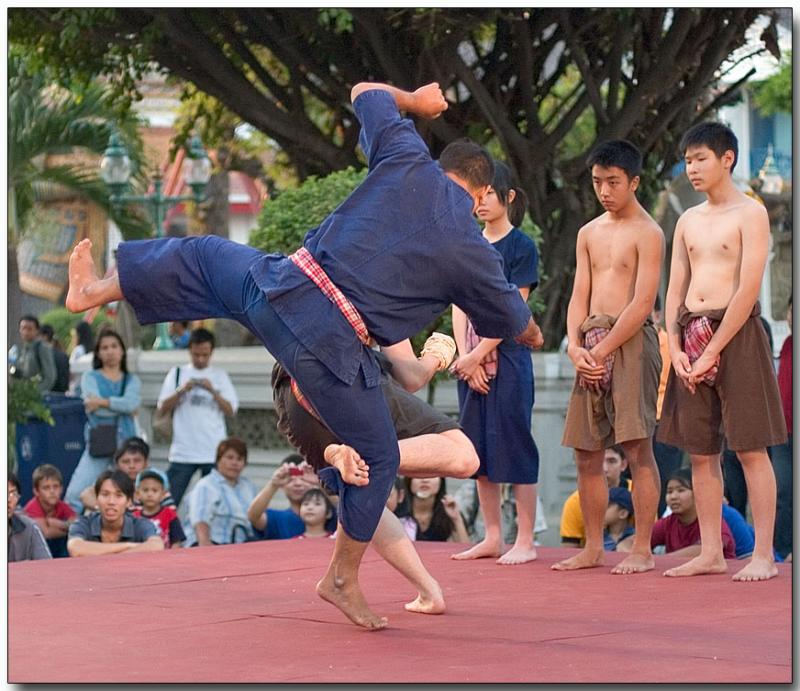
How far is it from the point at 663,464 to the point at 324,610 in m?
4.66

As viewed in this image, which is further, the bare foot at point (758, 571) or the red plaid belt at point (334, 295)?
the bare foot at point (758, 571)

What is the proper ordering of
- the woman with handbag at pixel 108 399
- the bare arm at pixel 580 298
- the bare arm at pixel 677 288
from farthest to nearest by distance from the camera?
the woman with handbag at pixel 108 399, the bare arm at pixel 580 298, the bare arm at pixel 677 288

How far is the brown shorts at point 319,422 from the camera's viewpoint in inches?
208

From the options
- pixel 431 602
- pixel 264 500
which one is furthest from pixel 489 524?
pixel 264 500

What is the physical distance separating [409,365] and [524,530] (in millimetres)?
1845

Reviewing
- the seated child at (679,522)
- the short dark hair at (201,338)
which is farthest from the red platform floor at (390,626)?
the short dark hair at (201,338)

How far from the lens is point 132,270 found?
5066 mm

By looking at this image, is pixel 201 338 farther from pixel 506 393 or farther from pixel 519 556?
pixel 519 556

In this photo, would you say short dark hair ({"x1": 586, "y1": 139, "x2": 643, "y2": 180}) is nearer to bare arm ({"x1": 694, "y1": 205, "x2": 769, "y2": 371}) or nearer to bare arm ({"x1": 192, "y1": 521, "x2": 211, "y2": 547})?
bare arm ({"x1": 694, "y1": 205, "x2": 769, "y2": 371})

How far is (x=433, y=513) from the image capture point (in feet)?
28.8

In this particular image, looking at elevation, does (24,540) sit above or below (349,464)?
below

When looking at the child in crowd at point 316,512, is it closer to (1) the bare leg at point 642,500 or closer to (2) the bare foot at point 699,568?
(1) the bare leg at point 642,500

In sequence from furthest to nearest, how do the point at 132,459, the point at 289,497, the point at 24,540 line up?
the point at 132,459
the point at 289,497
the point at 24,540

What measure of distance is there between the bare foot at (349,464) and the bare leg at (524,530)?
2091 mm
